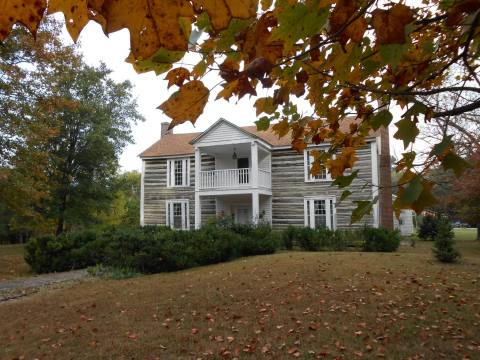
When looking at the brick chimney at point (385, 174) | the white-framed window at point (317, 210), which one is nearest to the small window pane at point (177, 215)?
the white-framed window at point (317, 210)

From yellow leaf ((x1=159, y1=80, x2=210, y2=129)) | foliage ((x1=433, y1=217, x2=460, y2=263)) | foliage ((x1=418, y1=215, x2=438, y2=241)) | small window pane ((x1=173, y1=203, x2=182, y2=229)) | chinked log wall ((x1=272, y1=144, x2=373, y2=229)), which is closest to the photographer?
yellow leaf ((x1=159, y1=80, x2=210, y2=129))

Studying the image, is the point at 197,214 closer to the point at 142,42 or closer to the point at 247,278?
the point at 247,278

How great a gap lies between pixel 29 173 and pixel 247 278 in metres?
13.4

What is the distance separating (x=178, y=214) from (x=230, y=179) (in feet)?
17.9

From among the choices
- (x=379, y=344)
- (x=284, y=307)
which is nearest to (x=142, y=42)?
(x=379, y=344)

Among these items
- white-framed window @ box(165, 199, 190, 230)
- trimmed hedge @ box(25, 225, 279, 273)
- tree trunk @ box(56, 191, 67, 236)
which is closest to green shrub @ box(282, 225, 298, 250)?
trimmed hedge @ box(25, 225, 279, 273)

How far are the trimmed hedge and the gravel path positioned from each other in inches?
50.4

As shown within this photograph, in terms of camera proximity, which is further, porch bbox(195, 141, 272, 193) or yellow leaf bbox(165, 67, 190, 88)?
porch bbox(195, 141, 272, 193)

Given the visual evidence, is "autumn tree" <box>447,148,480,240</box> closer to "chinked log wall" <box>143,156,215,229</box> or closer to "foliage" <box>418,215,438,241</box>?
"foliage" <box>418,215,438,241</box>

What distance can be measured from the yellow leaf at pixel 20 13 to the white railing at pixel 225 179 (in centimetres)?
2040

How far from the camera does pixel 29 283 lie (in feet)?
38.5

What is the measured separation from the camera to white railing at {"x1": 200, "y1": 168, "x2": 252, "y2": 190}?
71.0 ft

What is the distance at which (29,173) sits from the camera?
1802cm

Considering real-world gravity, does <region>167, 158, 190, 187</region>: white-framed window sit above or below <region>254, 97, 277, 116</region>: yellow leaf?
above
